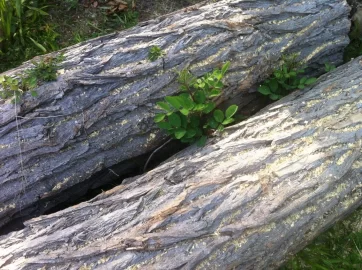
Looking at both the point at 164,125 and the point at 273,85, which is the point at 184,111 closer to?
the point at 164,125

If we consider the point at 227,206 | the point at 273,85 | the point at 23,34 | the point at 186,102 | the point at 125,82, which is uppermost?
the point at 23,34

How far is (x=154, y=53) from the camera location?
7.88 ft

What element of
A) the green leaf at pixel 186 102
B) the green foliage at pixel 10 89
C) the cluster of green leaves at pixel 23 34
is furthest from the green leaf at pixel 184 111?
the cluster of green leaves at pixel 23 34

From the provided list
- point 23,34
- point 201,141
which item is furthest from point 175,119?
point 23,34

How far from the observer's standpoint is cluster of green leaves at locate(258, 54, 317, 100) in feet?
8.32

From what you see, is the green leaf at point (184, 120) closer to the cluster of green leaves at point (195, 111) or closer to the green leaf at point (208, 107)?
the cluster of green leaves at point (195, 111)

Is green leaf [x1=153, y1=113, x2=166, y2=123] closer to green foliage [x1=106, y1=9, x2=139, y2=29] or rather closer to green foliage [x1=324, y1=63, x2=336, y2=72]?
green foliage [x1=324, y1=63, x2=336, y2=72]

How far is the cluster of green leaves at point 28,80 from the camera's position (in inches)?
88.9

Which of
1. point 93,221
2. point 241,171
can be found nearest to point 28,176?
point 93,221

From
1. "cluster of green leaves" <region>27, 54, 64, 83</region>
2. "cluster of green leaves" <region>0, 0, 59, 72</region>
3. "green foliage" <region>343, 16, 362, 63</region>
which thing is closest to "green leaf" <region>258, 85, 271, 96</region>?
"green foliage" <region>343, 16, 362, 63</region>

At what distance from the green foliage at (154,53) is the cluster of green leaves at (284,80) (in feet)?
1.98

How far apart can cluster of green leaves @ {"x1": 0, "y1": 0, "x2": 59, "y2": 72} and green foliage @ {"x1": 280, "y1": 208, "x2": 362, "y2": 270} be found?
2217mm

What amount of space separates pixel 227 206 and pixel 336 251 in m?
0.97

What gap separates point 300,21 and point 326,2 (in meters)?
0.20
